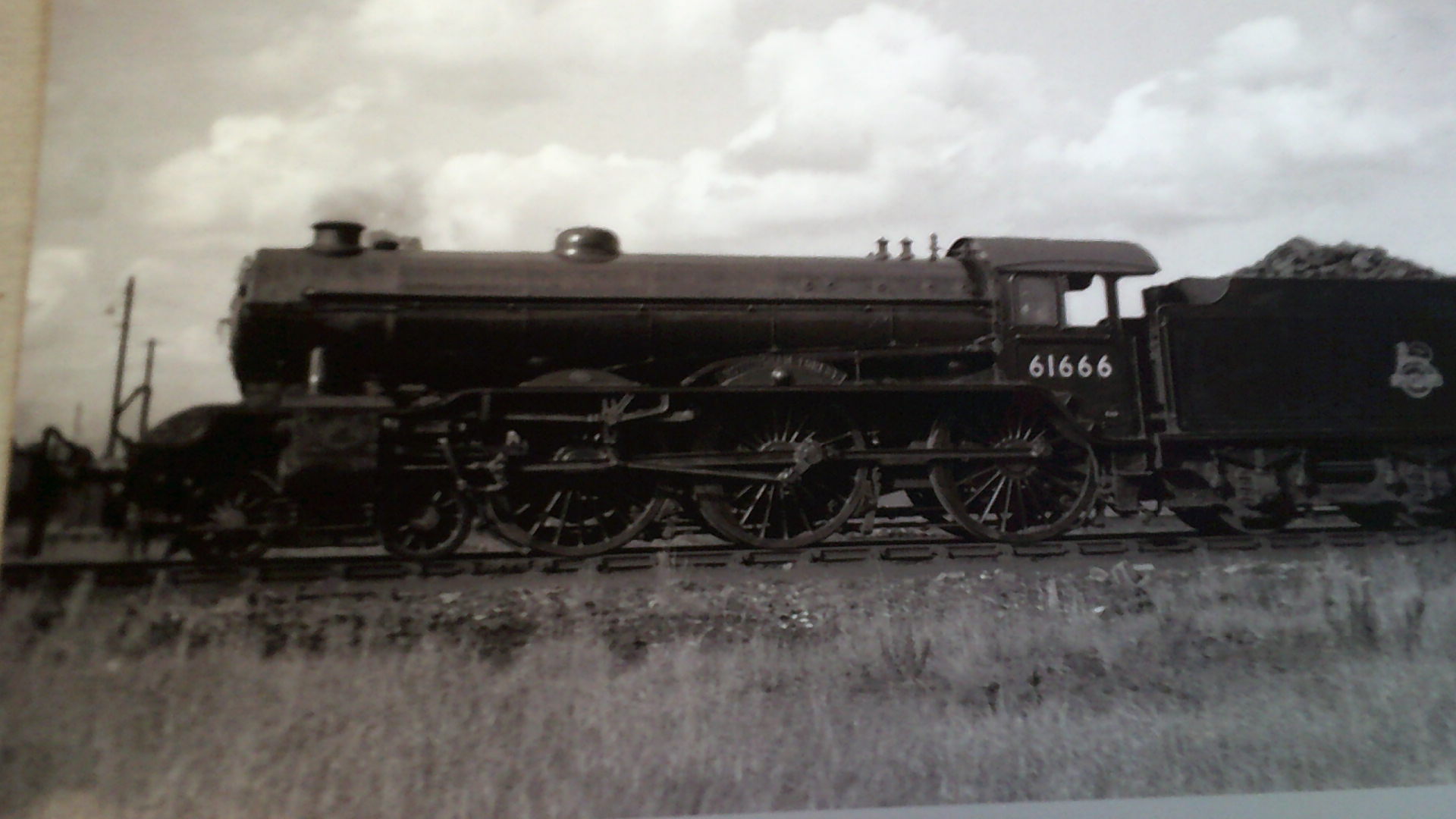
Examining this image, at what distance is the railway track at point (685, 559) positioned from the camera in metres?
2.73

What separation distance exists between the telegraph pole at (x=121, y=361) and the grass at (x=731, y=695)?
1.53ft

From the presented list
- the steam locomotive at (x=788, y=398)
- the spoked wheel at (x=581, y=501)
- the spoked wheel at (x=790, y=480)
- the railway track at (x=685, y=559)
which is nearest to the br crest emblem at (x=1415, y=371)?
A: the steam locomotive at (x=788, y=398)

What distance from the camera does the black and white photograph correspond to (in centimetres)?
260

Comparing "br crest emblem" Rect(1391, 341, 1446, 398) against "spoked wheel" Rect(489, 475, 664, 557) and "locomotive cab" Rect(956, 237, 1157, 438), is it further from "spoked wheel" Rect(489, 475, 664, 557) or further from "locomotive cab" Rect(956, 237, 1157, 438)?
"spoked wheel" Rect(489, 475, 664, 557)

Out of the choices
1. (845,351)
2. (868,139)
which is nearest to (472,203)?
(868,139)

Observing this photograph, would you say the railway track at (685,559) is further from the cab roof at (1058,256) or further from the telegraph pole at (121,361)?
the cab roof at (1058,256)

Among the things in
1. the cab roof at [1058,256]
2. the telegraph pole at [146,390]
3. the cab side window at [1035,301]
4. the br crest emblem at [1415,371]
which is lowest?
the telegraph pole at [146,390]

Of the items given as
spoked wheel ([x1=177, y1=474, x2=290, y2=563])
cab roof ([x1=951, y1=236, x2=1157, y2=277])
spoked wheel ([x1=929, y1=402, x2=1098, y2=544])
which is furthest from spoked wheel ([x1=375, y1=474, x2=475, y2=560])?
cab roof ([x1=951, y1=236, x2=1157, y2=277])

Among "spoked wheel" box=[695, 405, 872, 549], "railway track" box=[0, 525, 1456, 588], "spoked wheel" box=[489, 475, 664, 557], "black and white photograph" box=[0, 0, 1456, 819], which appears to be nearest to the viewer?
"black and white photograph" box=[0, 0, 1456, 819]

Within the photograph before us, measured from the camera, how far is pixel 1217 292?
3871 mm

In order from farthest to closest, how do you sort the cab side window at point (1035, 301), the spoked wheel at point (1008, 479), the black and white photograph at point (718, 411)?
the cab side window at point (1035, 301)
the spoked wheel at point (1008, 479)
the black and white photograph at point (718, 411)

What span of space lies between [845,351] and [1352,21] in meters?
2.23

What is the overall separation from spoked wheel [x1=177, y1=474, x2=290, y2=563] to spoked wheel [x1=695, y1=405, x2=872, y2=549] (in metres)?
1.59

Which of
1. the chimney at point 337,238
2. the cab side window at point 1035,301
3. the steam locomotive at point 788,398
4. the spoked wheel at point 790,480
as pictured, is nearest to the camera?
the chimney at point 337,238
